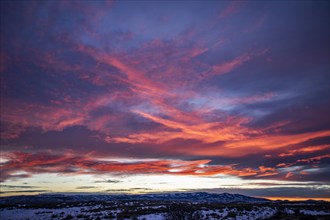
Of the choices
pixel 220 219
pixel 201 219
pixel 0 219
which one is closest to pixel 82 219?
pixel 0 219

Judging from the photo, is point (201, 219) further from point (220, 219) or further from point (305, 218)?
point (305, 218)

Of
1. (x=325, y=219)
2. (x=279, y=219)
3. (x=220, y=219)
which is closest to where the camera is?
(x=325, y=219)

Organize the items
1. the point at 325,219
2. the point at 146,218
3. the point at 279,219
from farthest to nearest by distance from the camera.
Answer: the point at 146,218, the point at 279,219, the point at 325,219

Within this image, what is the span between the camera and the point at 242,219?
33938 millimetres

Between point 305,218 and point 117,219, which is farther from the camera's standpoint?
point 117,219

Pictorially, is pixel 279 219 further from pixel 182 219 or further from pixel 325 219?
pixel 182 219

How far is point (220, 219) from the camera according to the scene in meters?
33.9

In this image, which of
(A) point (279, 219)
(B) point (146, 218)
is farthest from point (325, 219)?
(B) point (146, 218)

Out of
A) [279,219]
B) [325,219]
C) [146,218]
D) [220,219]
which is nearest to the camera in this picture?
[325,219]

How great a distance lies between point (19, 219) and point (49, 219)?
435cm

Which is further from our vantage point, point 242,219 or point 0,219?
point 0,219

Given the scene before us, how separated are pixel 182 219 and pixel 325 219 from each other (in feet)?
54.5

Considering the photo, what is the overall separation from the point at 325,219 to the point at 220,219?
1185 cm

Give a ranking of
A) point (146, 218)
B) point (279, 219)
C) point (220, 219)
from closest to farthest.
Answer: point (279, 219) < point (220, 219) < point (146, 218)
